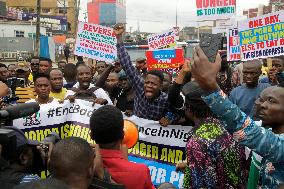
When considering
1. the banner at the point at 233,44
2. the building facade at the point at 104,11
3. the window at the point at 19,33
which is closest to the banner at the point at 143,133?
the banner at the point at 233,44

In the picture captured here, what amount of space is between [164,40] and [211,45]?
8.45 metres

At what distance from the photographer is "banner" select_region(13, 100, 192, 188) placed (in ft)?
15.4

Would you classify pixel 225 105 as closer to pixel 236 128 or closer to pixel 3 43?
pixel 236 128

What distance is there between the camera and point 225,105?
210 cm

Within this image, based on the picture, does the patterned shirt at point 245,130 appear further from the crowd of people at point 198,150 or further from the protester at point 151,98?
the protester at point 151,98

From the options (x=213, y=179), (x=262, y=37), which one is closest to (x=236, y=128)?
(x=213, y=179)

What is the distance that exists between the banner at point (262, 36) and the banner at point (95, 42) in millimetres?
2498

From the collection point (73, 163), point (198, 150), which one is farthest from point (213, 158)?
point (73, 163)

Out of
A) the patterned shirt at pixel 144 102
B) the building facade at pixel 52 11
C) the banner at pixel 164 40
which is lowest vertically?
the patterned shirt at pixel 144 102

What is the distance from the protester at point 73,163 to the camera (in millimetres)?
2166

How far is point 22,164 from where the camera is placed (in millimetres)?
2381

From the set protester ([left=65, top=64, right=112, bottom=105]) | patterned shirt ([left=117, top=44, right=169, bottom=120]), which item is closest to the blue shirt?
patterned shirt ([left=117, top=44, right=169, bottom=120])

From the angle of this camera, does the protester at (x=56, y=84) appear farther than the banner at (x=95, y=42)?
No

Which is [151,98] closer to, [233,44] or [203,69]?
[203,69]
